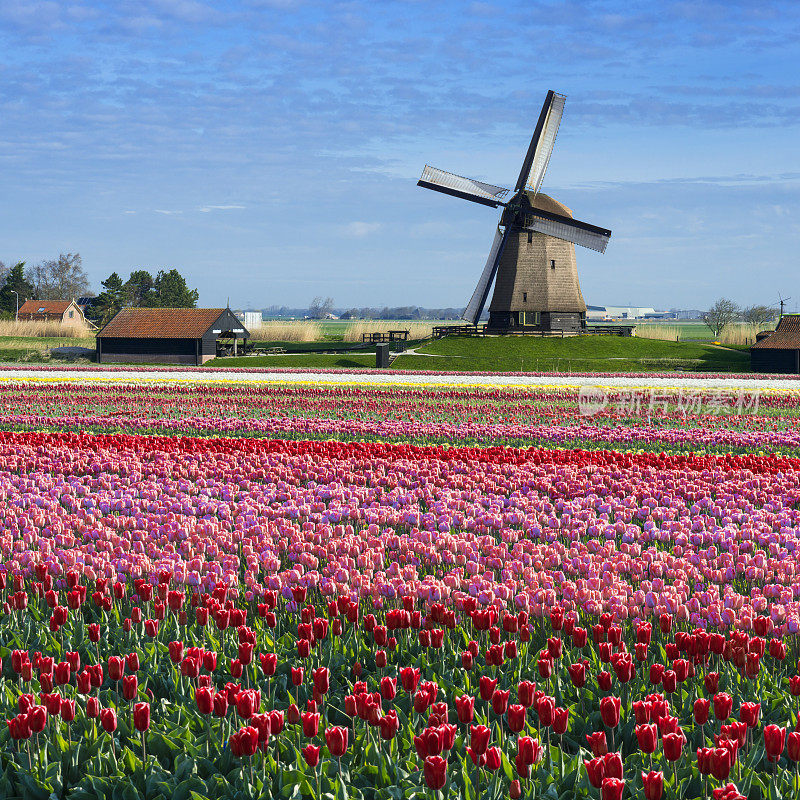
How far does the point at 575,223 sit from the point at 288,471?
45501 millimetres

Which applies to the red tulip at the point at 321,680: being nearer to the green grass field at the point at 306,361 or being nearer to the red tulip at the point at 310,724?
the red tulip at the point at 310,724

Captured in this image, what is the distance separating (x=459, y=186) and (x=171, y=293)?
6347cm

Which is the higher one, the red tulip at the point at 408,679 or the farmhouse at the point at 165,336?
the farmhouse at the point at 165,336

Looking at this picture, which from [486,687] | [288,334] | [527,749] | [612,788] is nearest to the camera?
[612,788]

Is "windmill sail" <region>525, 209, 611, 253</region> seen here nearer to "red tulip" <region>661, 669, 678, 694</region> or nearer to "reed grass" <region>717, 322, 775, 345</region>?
"reed grass" <region>717, 322, 775, 345</region>

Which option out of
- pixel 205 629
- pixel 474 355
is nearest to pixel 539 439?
pixel 205 629

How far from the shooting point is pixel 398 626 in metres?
4.77

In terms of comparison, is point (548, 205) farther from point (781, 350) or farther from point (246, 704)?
point (246, 704)

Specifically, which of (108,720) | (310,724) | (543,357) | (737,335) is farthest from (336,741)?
(737,335)

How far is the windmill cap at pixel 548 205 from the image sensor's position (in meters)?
53.2

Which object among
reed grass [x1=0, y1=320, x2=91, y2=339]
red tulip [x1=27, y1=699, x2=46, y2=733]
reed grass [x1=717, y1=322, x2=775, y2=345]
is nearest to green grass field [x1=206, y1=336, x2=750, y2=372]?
reed grass [x1=717, y1=322, x2=775, y2=345]

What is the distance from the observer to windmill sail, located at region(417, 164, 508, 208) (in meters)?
52.4

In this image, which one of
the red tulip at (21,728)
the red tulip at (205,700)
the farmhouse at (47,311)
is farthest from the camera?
the farmhouse at (47,311)

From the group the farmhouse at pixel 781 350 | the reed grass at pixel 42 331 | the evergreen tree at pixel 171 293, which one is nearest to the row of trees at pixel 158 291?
the evergreen tree at pixel 171 293
